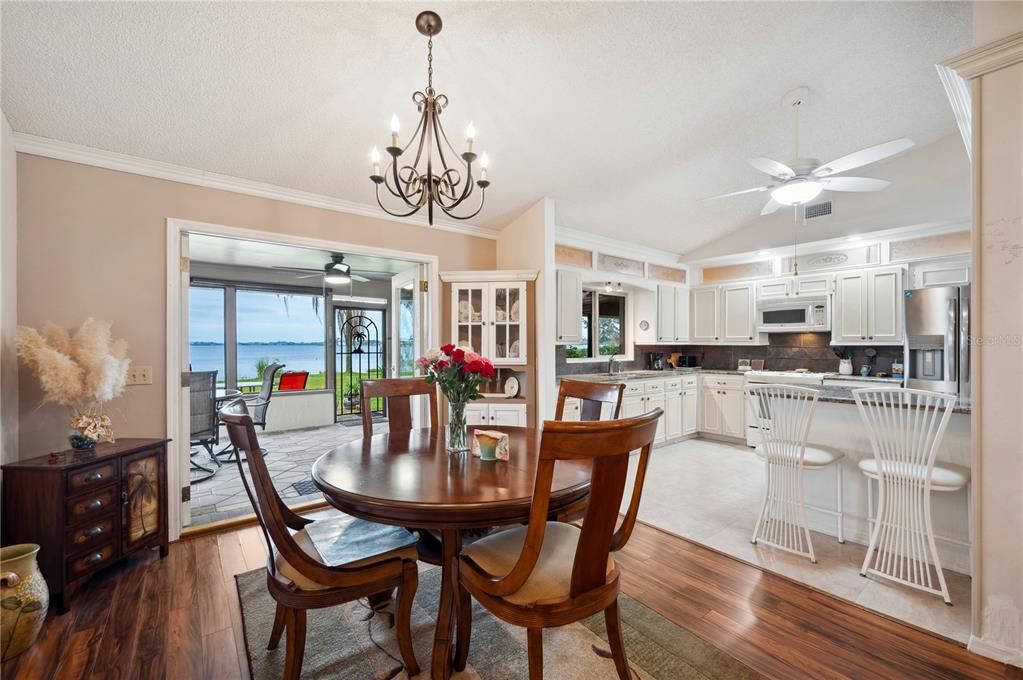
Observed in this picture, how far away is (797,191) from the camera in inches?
120

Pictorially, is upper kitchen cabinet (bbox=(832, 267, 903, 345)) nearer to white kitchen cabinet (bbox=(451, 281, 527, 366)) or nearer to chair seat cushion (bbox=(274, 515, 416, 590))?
white kitchen cabinet (bbox=(451, 281, 527, 366))

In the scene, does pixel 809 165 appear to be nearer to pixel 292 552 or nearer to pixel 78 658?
pixel 292 552

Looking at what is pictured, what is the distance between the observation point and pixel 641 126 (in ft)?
10.4

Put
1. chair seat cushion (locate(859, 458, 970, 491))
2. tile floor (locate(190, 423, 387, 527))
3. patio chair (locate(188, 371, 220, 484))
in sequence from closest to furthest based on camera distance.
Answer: chair seat cushion (locate(859, 458, 970, 491)) < tile floor (locate(190, 423, 387, 527)) < patio chair (locate(188, 371, 220, 484))

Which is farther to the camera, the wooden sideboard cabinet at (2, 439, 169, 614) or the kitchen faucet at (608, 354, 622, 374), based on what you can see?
the kitchen faucet at (608, 354, 622, 374)

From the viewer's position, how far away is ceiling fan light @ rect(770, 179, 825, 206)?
2.98 metres

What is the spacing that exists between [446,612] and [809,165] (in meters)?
3.36

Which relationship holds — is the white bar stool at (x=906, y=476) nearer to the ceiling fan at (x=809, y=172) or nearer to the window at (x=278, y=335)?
the ceiling fan at (x=809, y=172)

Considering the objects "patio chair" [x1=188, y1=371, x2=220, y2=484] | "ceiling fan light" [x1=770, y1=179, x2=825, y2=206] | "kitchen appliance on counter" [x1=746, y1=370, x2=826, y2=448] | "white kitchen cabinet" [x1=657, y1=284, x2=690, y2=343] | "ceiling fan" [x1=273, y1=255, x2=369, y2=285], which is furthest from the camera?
"white kitchen cabinet" [x1=657, y1=284, x2=690, y2=343]

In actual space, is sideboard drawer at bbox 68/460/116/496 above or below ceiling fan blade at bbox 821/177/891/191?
below

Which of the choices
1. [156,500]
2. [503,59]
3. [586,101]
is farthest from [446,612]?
[586,101]

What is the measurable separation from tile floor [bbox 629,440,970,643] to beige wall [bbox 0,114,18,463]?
12.5ft

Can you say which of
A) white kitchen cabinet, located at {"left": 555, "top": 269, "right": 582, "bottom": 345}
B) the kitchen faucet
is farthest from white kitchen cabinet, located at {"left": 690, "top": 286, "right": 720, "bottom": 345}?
white kitchen cabinet, located at {"left": 555, "top": 269, "right": 582, "bottom": 345}

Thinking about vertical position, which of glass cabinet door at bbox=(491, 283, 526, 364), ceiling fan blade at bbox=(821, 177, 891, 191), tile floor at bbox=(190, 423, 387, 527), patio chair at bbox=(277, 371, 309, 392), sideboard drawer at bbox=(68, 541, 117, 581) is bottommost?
tile floor at bbox=(190, 423, 387, 527)
